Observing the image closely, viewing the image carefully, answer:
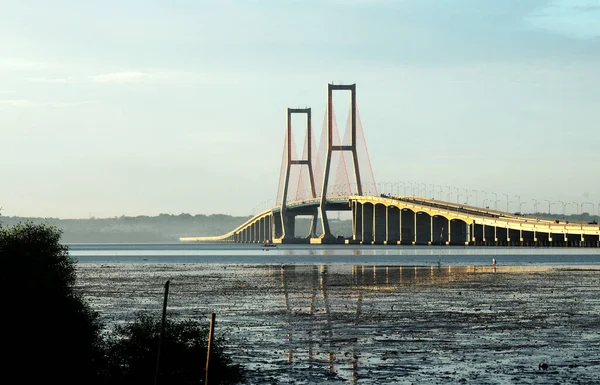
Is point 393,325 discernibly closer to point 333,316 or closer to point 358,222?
point 333,316

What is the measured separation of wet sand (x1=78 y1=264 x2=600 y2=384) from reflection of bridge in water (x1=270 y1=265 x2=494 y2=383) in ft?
0.12

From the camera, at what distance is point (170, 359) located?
2088 centimetres

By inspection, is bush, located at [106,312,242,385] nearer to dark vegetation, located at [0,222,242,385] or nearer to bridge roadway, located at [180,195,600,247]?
dark vegetation, located at [0,222,242,385]

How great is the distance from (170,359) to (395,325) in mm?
12129

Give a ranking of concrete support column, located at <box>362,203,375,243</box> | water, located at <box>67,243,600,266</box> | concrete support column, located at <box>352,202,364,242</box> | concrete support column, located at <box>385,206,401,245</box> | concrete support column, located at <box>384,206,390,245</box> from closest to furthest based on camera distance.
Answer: water, located at <box>67,243,600,266</box>
concrete support column, located at <box>384,206,390,245</box>
concrete support column, located at <box>385,206,401,245</box>
concrete support column, located at <box>362,203,375,243</box>
concrete support column, located at <box>352,202,364,242</box>

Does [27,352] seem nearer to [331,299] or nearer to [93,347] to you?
[93,347]

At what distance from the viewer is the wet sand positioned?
22.5 m

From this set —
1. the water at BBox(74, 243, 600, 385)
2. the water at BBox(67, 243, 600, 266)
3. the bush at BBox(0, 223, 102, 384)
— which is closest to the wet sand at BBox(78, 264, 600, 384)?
the water at BBox(74, 243, 600, 385)

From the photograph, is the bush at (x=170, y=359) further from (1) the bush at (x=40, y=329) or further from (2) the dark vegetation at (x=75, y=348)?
(1) the bush at (x=40, y=329)

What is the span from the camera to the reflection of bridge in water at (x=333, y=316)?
24188mm

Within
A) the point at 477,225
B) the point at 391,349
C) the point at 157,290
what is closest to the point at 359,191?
the point at 477,225

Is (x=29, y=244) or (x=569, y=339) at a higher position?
(x=29, y=244)

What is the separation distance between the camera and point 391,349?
→ 2592 centimetres

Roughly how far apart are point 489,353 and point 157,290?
91.9ft
